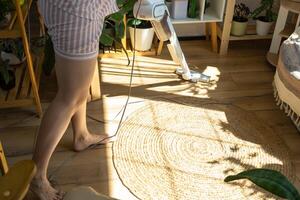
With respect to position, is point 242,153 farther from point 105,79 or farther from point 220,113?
point 105,79

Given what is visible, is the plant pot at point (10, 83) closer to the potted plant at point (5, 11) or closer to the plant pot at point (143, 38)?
the potted plant at point (5, 11)

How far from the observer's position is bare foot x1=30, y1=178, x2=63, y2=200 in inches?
52.2

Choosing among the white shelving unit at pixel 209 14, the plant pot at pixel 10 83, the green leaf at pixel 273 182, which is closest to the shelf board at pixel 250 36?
the white shelving unit at pixel 209 14

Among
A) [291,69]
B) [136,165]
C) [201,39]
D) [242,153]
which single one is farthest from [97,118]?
[201,39]

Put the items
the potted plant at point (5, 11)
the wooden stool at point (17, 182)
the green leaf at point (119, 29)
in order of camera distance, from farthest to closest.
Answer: the green leaf at point (119, 29) < the potted plant at point (5, 11) < the wooden stool at point (17, 182)

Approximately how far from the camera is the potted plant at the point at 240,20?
2.44 meters

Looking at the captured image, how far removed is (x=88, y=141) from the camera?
1621 mm

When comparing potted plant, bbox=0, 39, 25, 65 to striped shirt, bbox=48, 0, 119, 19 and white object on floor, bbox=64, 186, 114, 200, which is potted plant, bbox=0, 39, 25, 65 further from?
white object on floor, bbox=64, 186, 114, 200

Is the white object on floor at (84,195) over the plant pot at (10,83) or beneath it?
over

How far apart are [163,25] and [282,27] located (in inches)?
36.0

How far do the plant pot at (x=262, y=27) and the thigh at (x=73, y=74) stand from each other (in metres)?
1.62

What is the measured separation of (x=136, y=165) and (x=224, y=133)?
497 millimetres

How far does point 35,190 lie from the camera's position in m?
1.34

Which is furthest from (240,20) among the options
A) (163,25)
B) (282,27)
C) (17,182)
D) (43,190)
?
(17,182)
